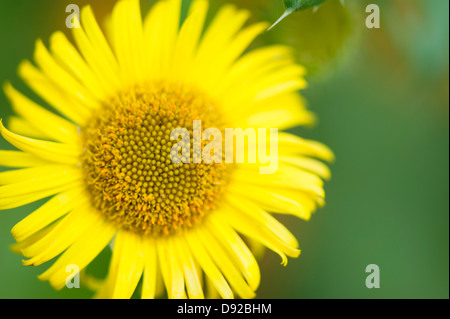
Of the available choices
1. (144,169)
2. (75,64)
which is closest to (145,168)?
(144,169)

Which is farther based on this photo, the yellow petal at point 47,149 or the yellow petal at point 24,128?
the yellow petal at point 24,128

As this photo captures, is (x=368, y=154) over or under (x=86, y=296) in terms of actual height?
over

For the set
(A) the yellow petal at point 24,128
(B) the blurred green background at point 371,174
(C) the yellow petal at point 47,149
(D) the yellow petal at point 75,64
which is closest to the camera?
(C) the yellow petal at point 47,149

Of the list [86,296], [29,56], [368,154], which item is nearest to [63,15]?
[29,56]

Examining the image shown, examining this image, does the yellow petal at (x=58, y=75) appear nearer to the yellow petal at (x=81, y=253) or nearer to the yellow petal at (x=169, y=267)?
the yellow petal at (x=81, y=253)

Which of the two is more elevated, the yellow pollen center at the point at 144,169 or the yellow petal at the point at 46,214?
the yellow pollen center at the point at 144,169

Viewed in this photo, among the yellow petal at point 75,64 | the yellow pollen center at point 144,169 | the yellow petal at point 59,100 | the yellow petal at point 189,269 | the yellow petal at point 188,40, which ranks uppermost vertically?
the yellow petal at point 188,40

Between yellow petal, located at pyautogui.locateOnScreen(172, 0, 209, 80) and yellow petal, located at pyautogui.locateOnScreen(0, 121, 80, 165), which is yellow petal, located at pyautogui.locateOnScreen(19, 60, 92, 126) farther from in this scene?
yellow petal, located at pyautogui.locateOnScreen(172, 0, 209, 80)

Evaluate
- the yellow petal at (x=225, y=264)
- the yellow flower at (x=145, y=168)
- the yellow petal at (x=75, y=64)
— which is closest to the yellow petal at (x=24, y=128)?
the yellow flower at (x=145, y=168)
